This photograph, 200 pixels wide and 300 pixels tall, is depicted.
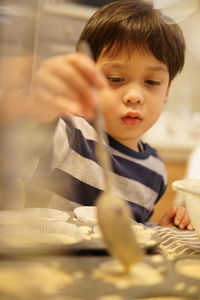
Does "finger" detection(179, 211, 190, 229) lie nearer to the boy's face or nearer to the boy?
the boy

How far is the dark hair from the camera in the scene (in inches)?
25.5

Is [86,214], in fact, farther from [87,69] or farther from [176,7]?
[176,7]

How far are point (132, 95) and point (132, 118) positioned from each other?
0.06 meters

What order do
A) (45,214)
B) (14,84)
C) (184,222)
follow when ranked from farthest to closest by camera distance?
(184,222), (45,214), (14,84)

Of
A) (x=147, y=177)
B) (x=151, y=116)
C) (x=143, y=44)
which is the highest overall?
(x=143, y=44)

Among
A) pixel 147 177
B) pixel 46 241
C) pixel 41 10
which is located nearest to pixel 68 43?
pixel 41 10

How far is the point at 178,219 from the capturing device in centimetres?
64

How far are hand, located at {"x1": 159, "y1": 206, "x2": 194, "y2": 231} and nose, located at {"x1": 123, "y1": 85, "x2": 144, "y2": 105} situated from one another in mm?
190

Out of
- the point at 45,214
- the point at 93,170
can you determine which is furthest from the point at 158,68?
the point at 45,214

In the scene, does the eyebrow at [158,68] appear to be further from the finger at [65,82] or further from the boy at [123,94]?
the finger at [65,82]

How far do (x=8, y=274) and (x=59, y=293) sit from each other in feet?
0.13

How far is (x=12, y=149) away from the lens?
320 mm

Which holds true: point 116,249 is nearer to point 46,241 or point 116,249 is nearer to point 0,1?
point 46,241

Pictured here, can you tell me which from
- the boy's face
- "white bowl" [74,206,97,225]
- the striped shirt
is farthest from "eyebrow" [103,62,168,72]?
"white bowl" [74,206,97,225]
